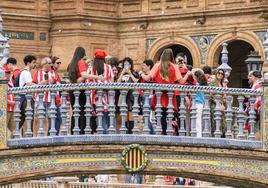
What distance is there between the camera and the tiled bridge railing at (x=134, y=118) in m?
23.0

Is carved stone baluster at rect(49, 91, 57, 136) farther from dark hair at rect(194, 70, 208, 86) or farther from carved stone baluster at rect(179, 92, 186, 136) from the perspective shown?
dark hair at rect(194, 70, 208, 86)

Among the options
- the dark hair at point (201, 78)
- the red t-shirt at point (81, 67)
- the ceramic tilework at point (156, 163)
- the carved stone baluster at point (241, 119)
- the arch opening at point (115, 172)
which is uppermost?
the red t-shirt at point (81, 67)

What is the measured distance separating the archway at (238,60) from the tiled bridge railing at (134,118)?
85.0ft

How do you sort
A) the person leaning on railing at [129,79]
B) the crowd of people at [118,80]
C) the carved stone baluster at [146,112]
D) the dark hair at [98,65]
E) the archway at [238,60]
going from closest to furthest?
the carved stone baluster at [146,112] → the crowd of people at [118,80] → the person leaning on railing at [129,79] → the dark hair at [98,65] → the archway at [238,60]

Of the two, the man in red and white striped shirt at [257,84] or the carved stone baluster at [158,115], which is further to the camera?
the man in red and white striped shirt at [257,84]

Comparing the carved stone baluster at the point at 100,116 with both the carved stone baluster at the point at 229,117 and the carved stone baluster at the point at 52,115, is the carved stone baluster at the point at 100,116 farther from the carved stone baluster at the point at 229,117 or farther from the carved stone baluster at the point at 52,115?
the carved stone baluster at the point at 229,117

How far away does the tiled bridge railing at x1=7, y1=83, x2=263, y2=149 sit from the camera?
23.0 meters

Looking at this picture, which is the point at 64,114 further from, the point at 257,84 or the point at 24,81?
the point at 257,84

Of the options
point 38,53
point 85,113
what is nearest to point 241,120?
point 85,113

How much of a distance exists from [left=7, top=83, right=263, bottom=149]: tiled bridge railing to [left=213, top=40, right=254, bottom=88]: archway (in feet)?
85.0

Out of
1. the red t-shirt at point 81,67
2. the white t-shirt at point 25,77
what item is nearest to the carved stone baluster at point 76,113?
the red t-shirt at point 81,67

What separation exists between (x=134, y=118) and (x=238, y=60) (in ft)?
89.6

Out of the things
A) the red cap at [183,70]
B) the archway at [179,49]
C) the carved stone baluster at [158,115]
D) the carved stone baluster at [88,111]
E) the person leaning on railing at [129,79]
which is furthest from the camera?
the archway at [179,49]

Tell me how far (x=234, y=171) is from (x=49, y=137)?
2646 millimetres
